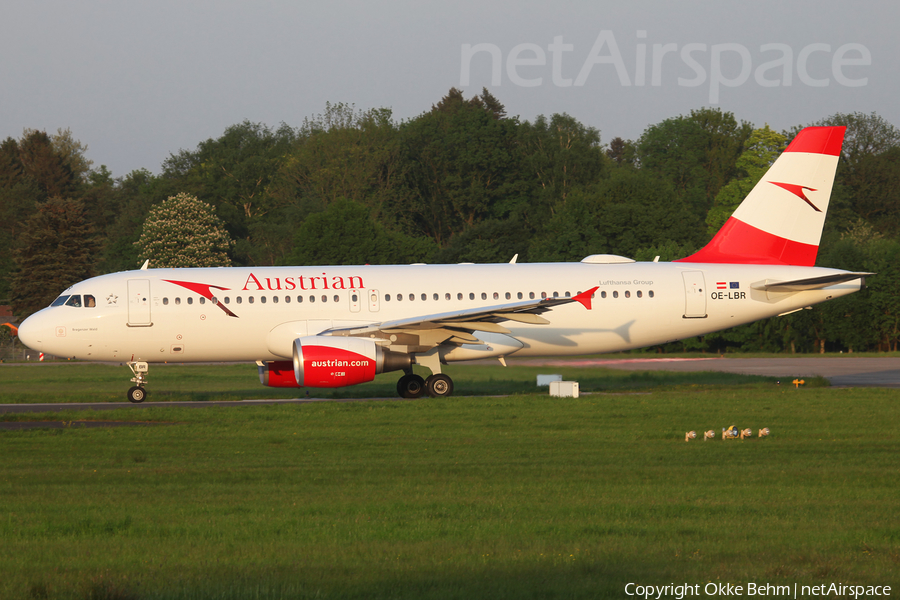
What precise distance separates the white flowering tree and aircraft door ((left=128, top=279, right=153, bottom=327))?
113 ft

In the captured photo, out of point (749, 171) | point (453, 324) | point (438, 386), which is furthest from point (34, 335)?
point (749, 171)

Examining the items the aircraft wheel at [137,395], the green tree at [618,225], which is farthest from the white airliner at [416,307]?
the green tree at [618,225]

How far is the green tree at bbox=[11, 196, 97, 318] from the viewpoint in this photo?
207 feet

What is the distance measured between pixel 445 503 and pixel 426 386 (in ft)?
42.5

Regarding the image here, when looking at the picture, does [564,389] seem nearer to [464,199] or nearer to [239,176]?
[464,199]

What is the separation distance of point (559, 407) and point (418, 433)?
14.9 feet

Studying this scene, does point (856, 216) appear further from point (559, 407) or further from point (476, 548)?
point (476, 548)

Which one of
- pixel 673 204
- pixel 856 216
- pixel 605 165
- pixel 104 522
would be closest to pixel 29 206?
pixel 605 165

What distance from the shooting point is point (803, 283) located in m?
23.3

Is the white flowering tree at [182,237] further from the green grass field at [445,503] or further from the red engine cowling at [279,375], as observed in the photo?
the green grass field at [445,503]

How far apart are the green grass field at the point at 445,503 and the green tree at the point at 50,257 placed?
48128mm

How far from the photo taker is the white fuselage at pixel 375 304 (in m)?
22.9

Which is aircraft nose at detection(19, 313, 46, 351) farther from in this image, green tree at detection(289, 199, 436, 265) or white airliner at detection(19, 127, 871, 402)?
green tree at detection(289, 199, 436, 265)

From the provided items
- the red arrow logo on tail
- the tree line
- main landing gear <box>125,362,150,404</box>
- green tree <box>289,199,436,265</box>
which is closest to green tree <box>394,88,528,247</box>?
the tree line
